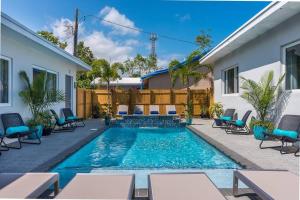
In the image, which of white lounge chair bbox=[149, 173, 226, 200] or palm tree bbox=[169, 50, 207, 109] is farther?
palm tree bbox=[169, 50, 207, 109]

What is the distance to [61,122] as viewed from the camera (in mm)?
11445

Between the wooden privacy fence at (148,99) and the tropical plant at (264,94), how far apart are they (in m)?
8.63

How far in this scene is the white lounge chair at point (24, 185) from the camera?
9.19 ft

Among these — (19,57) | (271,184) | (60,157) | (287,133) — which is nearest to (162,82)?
Result: (19,57)

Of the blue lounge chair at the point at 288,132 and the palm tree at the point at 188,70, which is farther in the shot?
the palm tree at the point at 188,70

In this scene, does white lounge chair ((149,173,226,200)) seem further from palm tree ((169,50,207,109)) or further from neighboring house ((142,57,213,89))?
neighboring house ((142,57,213,89))

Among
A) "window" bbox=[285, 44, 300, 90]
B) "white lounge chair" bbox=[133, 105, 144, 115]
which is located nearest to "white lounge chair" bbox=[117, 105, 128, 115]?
"white lounge chair" bbox=[133, 105, 144, 115]

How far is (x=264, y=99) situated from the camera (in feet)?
29.2

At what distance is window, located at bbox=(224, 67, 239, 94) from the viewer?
1307cm

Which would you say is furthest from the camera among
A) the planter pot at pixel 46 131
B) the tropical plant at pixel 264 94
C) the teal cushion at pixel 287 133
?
the planter pot at pixel 46 131

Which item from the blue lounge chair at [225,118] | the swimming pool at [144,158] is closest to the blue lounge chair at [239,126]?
the blue lounge chair at [225,118]

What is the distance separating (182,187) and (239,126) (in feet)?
26.6

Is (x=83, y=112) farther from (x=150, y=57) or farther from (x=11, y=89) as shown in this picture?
(x=150, y=57)

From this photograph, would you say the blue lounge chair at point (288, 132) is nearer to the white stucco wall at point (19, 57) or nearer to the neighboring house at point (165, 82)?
the white stucco wall at point (19, 57)
